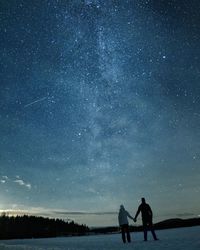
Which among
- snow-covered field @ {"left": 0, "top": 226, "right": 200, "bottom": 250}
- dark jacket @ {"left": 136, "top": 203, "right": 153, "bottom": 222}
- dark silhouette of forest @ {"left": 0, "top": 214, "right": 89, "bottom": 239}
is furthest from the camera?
dark silhouette of forest @ {"left": 0, "top": 214, "right": 89, "bottom": 239}

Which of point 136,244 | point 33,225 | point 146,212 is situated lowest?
point 136,244

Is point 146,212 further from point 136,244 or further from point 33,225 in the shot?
point 33,225

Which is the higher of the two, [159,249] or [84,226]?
[84,226]

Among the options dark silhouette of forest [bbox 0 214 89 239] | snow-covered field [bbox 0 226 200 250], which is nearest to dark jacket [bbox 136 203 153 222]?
snow-covered field [bbox 0 226 200 250]

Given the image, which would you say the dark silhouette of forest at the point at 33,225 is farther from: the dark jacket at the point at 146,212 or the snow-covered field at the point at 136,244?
the dark jacket at the point at 146,212

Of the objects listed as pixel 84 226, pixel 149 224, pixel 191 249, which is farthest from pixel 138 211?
pixel 84 226

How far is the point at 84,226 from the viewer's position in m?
105

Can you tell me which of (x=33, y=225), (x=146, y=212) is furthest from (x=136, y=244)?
(x=33, y=225)

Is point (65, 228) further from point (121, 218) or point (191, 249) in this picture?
point (191, 249)

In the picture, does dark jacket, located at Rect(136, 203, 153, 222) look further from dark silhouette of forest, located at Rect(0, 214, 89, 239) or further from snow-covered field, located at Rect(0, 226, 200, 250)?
dark silhouette of forest, located at Rect(0, 214, 89, 239)

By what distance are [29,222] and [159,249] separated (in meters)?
101

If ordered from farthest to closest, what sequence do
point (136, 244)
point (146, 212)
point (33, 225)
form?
point (33, 225), point (146, 212), point (136, 244)

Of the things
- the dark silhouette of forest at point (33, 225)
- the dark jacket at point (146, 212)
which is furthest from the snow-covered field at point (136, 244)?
the dark silhouette of forest at point (33, 225)

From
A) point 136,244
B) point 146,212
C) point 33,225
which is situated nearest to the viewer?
point 136,244
